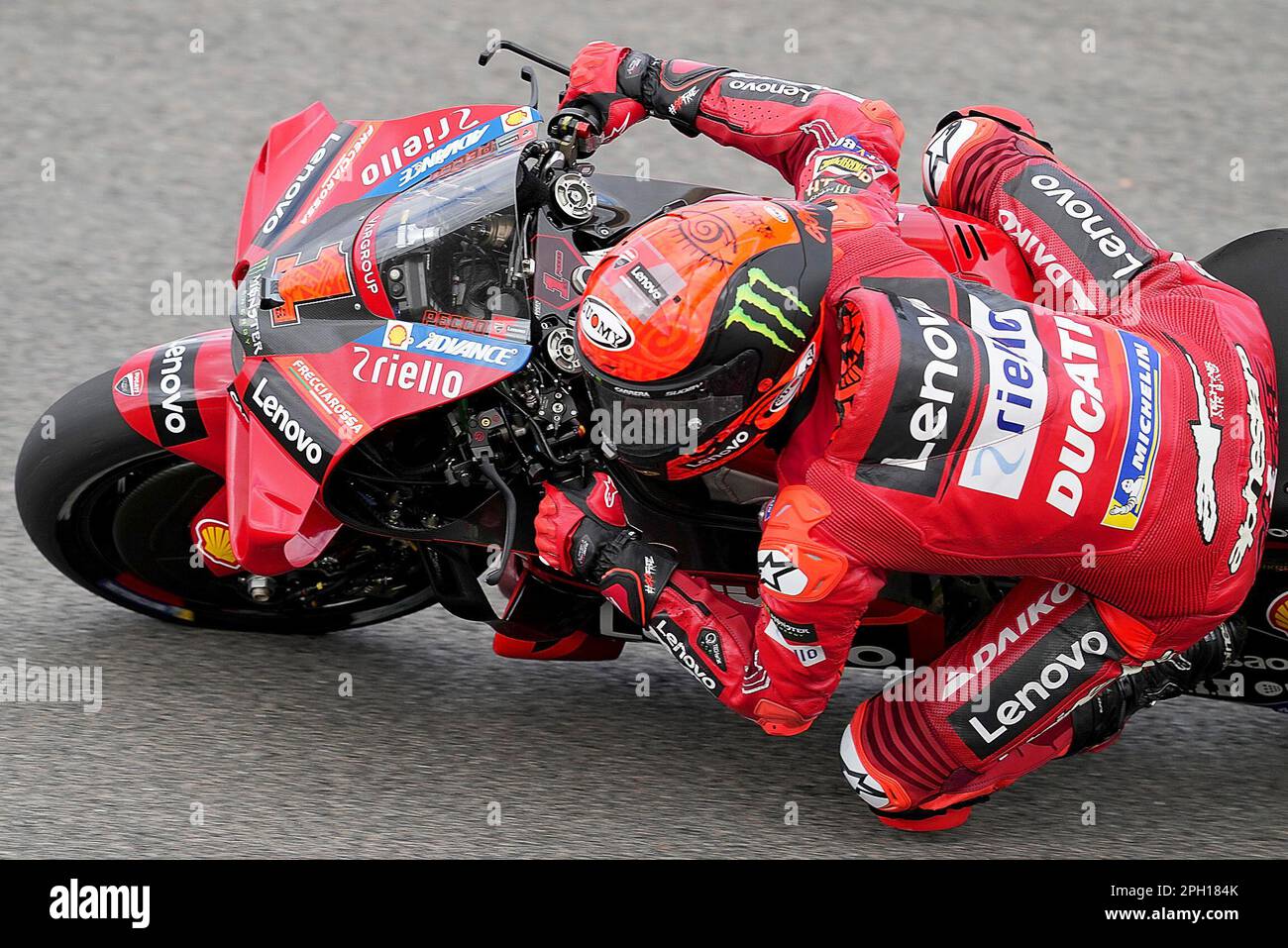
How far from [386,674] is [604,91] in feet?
5.30

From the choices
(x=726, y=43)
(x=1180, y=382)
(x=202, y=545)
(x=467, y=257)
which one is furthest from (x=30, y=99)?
(x=1180, y=382)

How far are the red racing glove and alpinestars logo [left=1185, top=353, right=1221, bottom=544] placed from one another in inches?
42.8

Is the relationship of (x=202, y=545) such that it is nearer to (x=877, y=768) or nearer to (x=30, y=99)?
(x=877, y=768)

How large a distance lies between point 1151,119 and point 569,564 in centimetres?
446

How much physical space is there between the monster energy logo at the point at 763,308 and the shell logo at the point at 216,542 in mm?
1627

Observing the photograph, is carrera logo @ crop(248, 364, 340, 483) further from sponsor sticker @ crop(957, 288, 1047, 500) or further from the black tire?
sponsor sticker @ crop(957, 288, 1047, 500)

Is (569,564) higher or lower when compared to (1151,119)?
lower

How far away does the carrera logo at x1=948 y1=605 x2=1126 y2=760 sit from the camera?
144 inches

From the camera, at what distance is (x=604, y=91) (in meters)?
4.08

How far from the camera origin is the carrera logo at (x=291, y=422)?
357 cm

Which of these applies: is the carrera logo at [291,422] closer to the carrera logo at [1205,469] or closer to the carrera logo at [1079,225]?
the carrera logo at [1079,225]

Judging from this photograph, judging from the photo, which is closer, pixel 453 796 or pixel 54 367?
pixel 453 796
